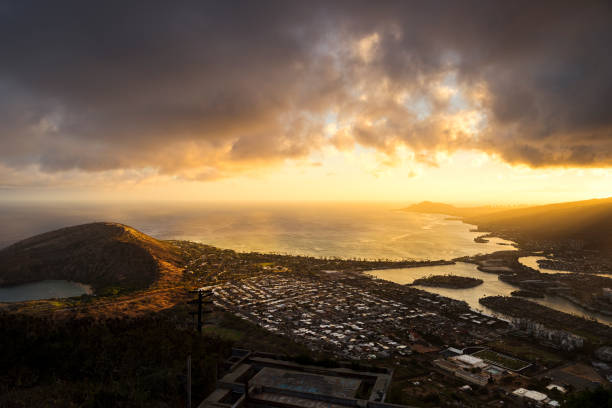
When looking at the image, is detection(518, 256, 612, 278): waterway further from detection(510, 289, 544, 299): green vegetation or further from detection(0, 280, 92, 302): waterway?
detection(0, 280, 92, 302): waterway

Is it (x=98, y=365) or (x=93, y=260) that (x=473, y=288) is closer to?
(x=98, y=365)

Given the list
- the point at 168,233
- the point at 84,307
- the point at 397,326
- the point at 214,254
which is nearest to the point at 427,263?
the point at 397,326

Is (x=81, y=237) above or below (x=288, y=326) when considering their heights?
above

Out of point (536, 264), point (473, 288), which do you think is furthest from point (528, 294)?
point (536, 264)

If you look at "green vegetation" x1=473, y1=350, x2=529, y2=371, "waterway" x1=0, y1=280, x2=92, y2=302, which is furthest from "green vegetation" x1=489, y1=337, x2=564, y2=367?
"waterway" x1=0, y1=280, x2=92, y2=302

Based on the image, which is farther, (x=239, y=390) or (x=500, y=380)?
(x=500, y=380)

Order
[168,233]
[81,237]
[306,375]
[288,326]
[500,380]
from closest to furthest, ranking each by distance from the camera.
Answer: [306,375], [500,380], [288,326], [81,237], [168,233]

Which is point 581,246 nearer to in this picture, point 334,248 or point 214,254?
point 334,248
